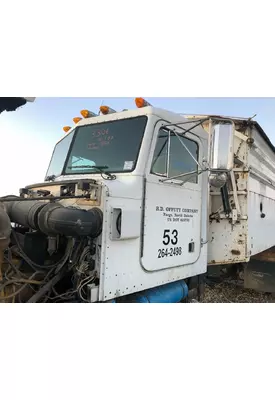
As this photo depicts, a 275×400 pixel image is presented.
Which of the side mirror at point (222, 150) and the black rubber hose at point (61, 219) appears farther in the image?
the side mirror at point (222, 150)

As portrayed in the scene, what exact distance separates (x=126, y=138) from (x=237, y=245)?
225cm

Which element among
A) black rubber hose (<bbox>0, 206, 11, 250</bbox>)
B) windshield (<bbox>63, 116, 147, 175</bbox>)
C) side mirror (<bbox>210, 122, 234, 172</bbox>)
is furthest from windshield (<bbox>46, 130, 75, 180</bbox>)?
side mirror (<bbox>210, 122, 234, 172</bbox>)

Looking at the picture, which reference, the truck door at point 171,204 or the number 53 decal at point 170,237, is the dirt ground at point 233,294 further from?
the number 53 decal at point 170,237

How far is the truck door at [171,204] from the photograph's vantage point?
9.21 ft

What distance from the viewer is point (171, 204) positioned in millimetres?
3061

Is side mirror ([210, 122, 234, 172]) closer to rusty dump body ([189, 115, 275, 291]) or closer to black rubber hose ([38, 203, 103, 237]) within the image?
black rubber hose ([38, 203, 103, 237])

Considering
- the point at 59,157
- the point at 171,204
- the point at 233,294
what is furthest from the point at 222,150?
the point at 233,294

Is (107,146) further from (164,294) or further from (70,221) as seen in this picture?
(164,294)

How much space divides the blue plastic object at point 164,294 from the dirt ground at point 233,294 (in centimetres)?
232

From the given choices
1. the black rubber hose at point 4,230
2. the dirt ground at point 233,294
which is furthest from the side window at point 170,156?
the dirt ground at point 233,294

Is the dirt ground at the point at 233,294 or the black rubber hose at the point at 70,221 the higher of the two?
the black rubber hose at the point at 70,221

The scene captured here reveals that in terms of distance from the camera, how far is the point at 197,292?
3736 millimetres

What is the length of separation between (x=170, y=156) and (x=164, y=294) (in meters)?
1.45

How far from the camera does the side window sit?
296cm
